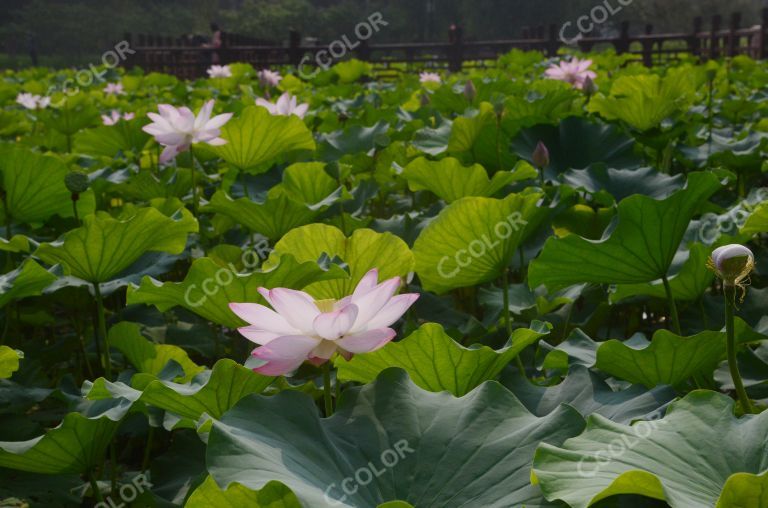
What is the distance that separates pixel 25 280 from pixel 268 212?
488 millimetres

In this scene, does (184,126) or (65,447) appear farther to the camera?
(184,126)

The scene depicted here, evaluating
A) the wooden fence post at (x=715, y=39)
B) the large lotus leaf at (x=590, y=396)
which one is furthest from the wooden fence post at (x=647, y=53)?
the large lotus leaf at (x=590, y=396)

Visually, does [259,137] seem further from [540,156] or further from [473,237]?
[473,237]

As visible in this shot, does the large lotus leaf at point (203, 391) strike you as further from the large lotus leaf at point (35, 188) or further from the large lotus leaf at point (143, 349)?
the large lotus leaf at point (35, 188)

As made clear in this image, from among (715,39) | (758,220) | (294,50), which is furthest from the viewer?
(294,50)

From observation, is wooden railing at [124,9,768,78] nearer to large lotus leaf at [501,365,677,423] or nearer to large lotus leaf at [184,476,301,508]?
large lotus leaf at [501,365,677,423]

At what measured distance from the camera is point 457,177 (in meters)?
1.74

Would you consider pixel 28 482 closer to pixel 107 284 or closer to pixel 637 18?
pixel 107 284

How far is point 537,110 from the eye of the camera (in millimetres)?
2492

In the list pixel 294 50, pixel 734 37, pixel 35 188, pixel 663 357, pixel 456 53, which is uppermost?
pixel 35 188

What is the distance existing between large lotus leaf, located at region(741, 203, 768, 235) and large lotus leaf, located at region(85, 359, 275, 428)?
0.69m

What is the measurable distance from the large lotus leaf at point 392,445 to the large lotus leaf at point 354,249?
0.37 metres

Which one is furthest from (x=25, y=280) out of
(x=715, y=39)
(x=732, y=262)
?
(x=715, y=39)

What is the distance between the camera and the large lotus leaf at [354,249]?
4.11 feet
